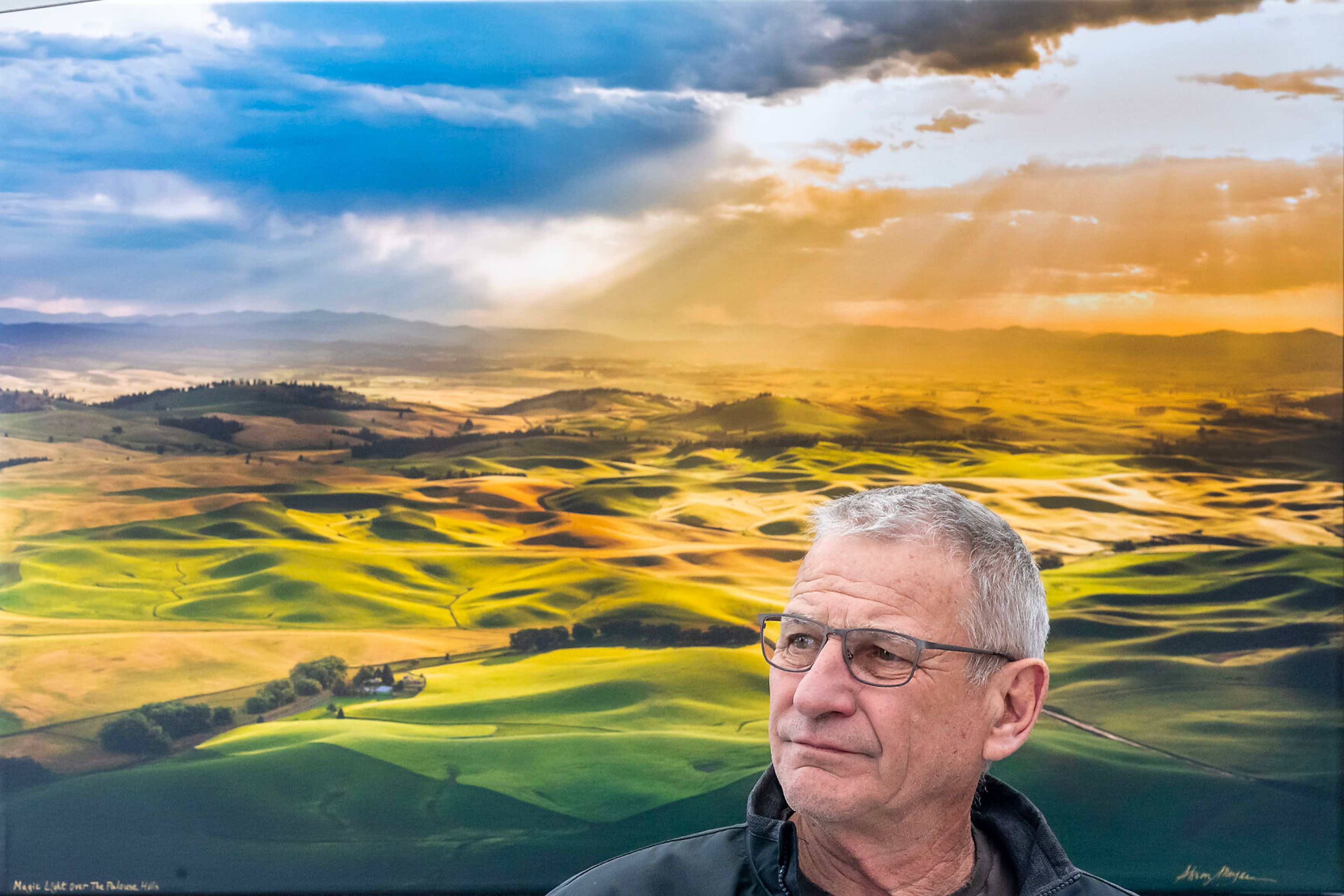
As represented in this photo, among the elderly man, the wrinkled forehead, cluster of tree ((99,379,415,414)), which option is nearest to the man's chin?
the elderly man

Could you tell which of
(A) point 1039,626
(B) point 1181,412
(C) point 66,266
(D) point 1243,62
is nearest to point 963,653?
(A) point 1039,626

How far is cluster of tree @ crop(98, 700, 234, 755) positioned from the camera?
2803 millimetres

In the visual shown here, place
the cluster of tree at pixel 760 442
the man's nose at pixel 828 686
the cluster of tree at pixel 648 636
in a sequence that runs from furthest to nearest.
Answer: the cluster of tree at pixel 760 442 < the cluster of tree at pixel 648 636 < the man's nose at pixel 828 686

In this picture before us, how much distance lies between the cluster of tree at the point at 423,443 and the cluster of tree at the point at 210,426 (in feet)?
1.16

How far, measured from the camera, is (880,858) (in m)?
1.00

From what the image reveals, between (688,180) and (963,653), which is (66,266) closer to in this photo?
(688,180)

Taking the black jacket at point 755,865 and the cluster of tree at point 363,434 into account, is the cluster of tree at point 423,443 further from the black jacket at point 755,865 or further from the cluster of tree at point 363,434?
the black jacket at point 755,865

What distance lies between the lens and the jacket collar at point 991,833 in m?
1.00

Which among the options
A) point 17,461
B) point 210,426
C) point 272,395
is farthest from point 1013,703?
point 17,461

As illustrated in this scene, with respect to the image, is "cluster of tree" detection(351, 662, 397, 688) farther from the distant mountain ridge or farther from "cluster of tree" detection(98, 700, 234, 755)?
the distant mountain ridge

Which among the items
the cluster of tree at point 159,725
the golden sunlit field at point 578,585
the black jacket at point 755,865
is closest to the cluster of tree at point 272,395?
the golden sunlit field at point 578,585

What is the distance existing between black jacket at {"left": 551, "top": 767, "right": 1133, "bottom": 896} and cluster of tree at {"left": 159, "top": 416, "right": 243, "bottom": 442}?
232cm
